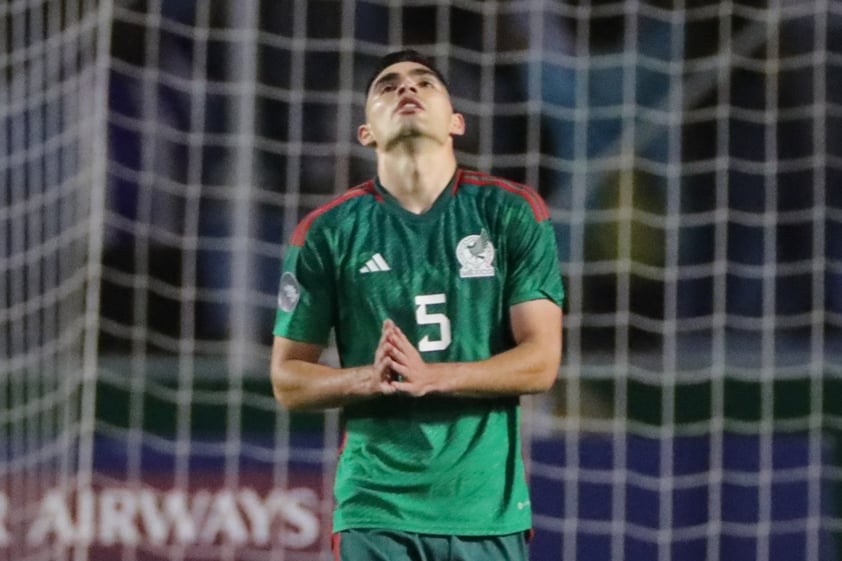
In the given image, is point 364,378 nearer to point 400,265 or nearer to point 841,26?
point 400,265

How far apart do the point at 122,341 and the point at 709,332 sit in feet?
7.22

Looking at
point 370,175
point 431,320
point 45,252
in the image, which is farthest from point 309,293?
point 370,175

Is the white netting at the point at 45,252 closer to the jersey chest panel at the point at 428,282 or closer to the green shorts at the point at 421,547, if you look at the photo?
the jersey chest panel at the point at 428,282

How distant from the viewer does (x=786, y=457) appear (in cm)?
441

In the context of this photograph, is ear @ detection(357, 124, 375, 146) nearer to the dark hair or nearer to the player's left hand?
the dark hair

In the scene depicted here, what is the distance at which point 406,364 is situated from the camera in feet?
7.35

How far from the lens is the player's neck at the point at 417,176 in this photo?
2.51m

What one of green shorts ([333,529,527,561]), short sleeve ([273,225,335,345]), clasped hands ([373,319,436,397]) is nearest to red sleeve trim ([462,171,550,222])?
short sleeve ([273,225,335,345])

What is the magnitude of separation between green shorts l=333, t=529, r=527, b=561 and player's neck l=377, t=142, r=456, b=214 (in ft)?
1.92

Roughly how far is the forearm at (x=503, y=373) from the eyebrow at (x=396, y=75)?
1.80 feet

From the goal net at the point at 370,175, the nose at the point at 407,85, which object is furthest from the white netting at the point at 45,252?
the nose at the point at 407,85

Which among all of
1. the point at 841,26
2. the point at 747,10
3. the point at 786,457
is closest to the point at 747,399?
the point at 786,457

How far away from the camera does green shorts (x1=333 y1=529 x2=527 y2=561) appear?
92.1 inches

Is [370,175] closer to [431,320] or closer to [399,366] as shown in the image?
[431,320]
